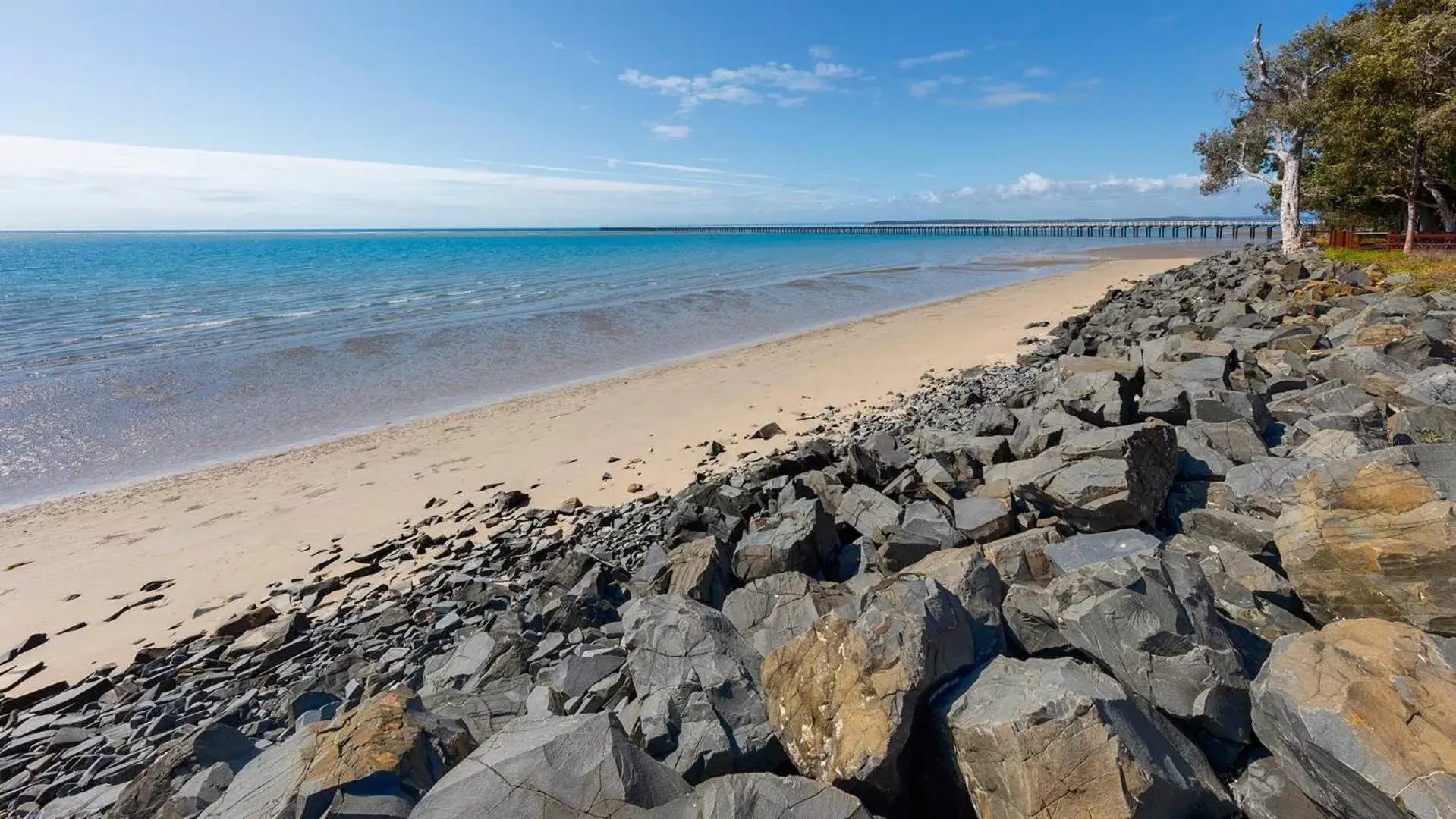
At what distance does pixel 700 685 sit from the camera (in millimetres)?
3680

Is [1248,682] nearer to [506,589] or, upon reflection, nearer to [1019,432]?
[1019,432]

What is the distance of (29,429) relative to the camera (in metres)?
14.6

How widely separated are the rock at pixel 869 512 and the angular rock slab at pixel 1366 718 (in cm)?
285

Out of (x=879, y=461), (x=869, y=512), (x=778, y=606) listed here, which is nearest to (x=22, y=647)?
(x=778, y=606)

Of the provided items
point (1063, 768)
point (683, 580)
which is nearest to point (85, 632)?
point (683, 580)

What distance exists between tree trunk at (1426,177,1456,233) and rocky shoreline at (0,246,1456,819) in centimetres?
2866

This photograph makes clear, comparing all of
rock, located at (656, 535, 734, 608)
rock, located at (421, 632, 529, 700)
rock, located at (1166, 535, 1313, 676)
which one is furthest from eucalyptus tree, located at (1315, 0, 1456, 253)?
rock, located at (421, 632, 529, 700)

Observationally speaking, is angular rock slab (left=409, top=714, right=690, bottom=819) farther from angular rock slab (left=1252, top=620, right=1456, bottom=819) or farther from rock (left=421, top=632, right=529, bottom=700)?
angular rock slab (left=1252, top=620, right=1456, bottom=819)

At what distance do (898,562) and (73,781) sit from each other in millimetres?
6080

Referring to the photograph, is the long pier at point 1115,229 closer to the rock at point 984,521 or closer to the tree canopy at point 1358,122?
the tree canopy at point 1358,122

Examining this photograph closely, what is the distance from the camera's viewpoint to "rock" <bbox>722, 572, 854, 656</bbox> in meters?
4.43

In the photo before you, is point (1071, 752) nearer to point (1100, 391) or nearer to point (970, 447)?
point (970, 447)

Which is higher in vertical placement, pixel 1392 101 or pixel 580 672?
pixel 1392 101

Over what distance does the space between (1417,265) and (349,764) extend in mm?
26955
